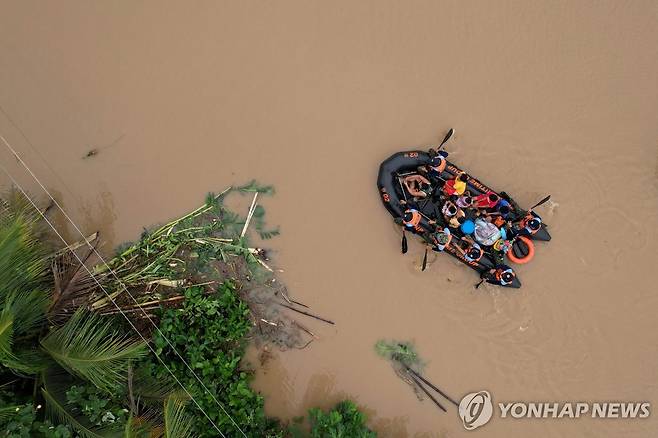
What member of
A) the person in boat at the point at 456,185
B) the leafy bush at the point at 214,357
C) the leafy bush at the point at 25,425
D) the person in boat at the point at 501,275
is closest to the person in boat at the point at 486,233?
the person in boat at the point at 501,275

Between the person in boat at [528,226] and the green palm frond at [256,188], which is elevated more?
the green palm frond at [256,188]

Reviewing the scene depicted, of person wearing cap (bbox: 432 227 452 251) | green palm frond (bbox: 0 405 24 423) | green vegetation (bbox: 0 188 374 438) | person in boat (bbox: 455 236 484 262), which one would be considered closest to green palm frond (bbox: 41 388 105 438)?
green vegetation (bbox: 0 188 374 438)

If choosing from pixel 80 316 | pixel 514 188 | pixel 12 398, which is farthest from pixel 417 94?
pixel 12 398

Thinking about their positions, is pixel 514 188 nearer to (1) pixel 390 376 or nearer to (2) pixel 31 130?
(1) pixel 390 376

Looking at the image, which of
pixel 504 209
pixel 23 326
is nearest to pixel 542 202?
pixel 504 209

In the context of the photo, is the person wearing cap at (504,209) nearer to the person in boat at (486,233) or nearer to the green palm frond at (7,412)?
the person in boat at (486,233)
